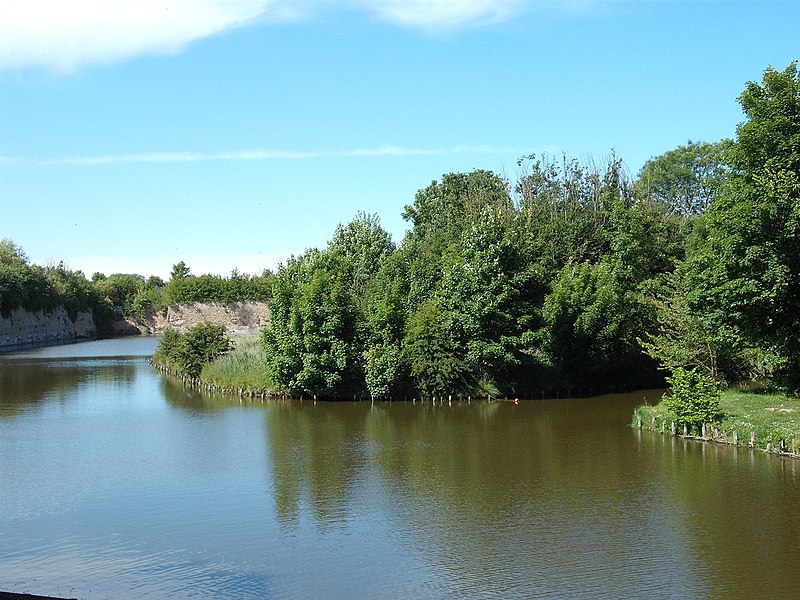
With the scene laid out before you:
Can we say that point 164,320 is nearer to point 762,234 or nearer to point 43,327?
point 43,327

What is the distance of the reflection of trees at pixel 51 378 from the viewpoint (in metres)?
40.5

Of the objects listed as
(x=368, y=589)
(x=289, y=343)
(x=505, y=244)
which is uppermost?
(x=505, y=244)

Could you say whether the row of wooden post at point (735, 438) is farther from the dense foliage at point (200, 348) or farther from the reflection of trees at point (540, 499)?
the dense foliage at point (200, 348)

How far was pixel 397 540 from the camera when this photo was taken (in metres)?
16.7

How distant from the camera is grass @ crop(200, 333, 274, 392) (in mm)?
40469

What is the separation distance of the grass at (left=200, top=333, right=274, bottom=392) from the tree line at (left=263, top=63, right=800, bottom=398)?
163 centimetres

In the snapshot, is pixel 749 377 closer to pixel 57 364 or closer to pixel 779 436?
pixel 779 436

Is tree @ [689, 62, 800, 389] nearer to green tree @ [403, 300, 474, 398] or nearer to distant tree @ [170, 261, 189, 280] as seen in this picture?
green tree @ [403, 300, 474, 398]

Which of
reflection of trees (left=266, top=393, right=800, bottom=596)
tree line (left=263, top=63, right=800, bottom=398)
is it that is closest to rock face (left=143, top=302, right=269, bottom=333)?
tree line (left=263, top=63, right=800, bottom=398)

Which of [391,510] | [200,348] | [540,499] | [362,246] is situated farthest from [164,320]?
[540,499]

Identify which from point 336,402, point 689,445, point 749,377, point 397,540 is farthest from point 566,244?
point 397,540

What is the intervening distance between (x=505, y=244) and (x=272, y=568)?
24.2 metres

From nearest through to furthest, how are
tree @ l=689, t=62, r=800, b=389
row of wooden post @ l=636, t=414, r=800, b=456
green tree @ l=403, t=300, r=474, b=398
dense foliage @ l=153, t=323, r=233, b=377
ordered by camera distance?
row of wooden post @ l=636, t=414, r=800, b=456 < tree @ l=689, t=62, r=800, b=389 < green tree @ l=403, t=300, r=474, b=398 < dense foliage @ l=153, t=323, r=233, b=377

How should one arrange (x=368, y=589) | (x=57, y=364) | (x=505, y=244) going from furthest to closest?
(x=57, y=364) < (x=505, y=244) < (x=368, y=589)
